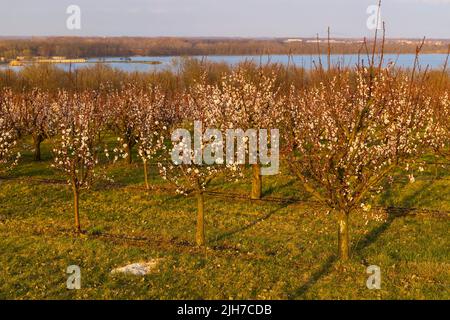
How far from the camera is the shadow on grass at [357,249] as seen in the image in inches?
547

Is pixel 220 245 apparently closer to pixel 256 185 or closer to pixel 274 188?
pixel 256 185

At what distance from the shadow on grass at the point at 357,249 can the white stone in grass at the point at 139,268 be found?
205 inches

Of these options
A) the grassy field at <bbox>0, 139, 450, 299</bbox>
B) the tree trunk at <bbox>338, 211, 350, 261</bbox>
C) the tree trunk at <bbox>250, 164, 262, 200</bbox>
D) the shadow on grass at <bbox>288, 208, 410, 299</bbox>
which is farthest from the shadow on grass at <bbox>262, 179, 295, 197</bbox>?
the tree trunk at <bbox>338, 211, 350, 261</bbox>

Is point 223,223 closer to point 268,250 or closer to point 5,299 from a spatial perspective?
point 268,250

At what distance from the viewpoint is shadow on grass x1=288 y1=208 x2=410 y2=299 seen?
13.9m

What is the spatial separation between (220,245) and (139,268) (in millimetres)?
4053

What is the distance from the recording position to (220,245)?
60.0 feet

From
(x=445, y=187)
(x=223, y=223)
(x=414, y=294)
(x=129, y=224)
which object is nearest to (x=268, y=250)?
(x=223, y=223)

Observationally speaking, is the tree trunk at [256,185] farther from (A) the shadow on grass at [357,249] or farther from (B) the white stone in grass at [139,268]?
(B) the white stone in grass at [139,268]

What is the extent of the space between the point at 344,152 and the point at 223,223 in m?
8.11

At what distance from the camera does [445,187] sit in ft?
86.4

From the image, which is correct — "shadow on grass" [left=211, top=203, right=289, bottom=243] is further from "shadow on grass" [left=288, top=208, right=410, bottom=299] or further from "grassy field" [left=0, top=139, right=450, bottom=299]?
"shadow on grass" [left=288, top=208, right=410, bottom=299]

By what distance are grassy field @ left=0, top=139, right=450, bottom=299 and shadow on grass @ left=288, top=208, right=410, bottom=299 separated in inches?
2.0

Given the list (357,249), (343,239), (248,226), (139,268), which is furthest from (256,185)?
(139,268)
